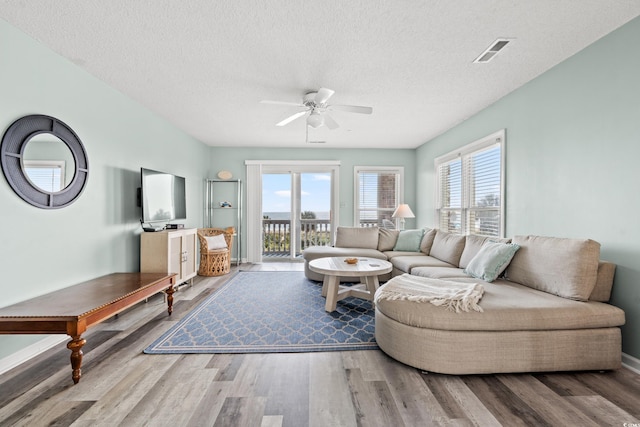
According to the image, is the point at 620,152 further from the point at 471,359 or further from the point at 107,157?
the point at 107,157

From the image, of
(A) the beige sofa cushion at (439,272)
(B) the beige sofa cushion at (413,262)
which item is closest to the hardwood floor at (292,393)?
(A) the beige sofa cushion at (439,272)

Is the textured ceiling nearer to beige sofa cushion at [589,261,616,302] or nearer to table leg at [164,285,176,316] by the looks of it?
beige sofa cushion at [589,261,616,302]

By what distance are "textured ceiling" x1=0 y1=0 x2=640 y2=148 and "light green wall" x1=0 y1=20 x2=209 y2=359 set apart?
0.71 ft

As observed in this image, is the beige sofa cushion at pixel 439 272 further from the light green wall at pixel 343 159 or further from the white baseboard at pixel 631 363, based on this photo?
the light green wall at pixel 343 159

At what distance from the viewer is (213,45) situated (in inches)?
94.1

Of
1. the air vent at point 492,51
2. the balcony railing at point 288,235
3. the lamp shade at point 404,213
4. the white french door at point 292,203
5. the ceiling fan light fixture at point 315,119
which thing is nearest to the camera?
the air vent at point 492,51

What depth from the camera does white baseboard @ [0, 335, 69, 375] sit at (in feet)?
6.69

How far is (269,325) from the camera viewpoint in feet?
9.20

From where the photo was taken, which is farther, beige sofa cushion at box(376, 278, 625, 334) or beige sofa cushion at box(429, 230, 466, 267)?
beige sofa cushion at box(429, 230, 466, 267)

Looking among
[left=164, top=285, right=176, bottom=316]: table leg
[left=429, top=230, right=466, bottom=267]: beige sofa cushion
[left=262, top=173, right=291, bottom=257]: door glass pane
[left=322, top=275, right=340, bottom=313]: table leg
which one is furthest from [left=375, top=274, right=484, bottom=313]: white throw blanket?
[left=262, top=173, right=291, bottom=257]: door glass pane

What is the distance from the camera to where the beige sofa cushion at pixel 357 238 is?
5.02 meters

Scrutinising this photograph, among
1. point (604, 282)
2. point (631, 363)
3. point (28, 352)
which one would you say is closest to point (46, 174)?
point (28, 352)

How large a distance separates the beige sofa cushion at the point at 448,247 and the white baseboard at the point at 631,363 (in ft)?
5.66

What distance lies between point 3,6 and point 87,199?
1.58 meters
